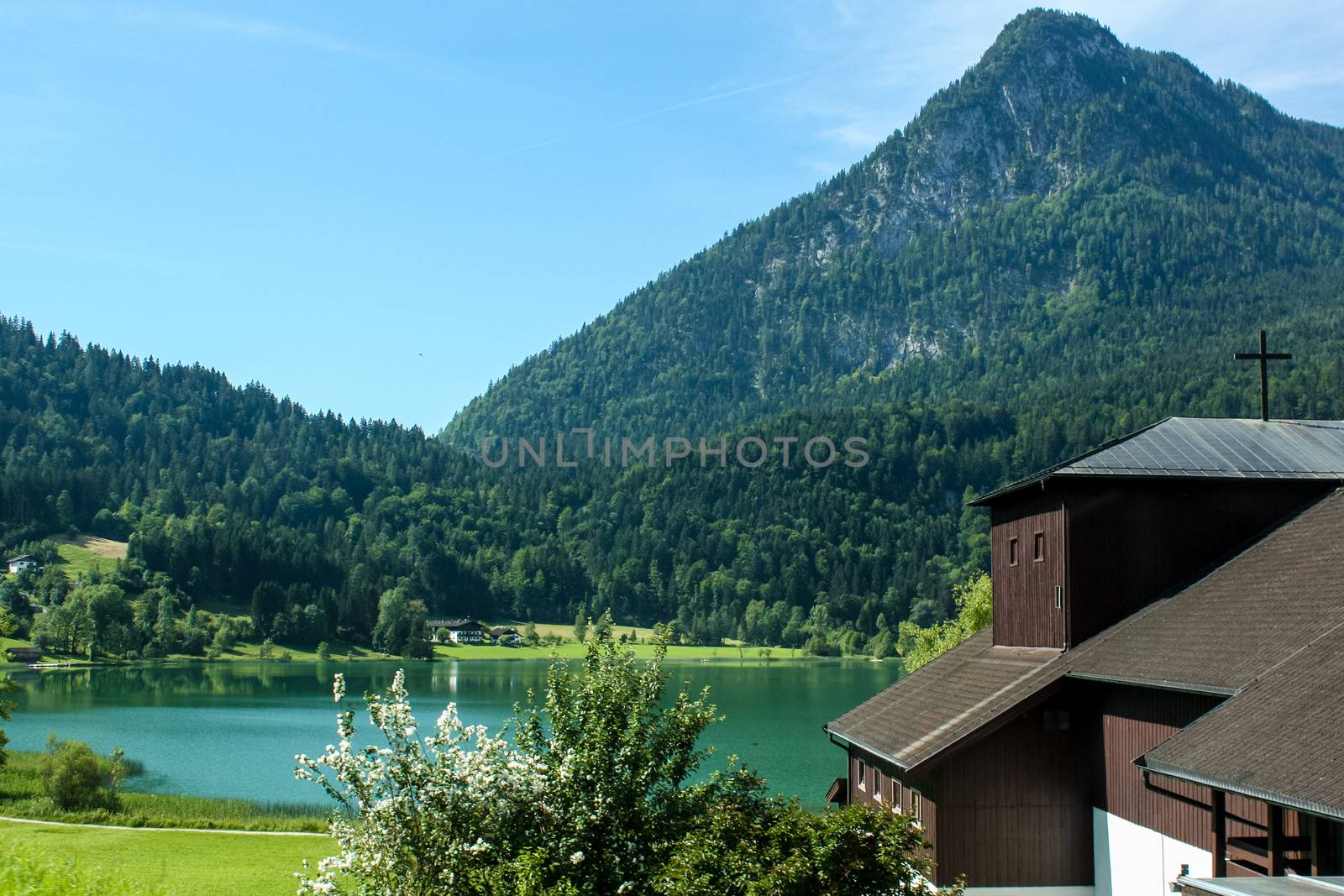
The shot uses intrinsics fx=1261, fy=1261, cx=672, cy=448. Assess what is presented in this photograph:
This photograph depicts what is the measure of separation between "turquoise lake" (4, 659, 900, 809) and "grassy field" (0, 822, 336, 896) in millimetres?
10261

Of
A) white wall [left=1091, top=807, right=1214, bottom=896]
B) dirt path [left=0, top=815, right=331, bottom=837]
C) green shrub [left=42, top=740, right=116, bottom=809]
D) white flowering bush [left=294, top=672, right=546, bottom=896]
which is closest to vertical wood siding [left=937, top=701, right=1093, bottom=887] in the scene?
white wall [left=1091, top=807, right=1214, bottom=896]

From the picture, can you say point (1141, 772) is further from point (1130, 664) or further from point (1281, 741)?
point (1281, 741)

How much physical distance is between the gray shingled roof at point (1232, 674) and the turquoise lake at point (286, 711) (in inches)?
214

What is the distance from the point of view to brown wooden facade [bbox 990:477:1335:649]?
22.5 m

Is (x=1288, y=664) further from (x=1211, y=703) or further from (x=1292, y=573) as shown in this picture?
(x=1292, y=573)

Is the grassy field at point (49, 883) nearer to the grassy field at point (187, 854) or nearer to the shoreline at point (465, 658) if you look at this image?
the grassy field at point (187, 854)

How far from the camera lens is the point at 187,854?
3077 cm

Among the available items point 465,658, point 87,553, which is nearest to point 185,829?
point 465,658

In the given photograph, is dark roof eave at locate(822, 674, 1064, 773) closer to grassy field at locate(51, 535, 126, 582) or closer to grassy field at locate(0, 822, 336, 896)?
grassy field at locate(0, 822, 336, 896)

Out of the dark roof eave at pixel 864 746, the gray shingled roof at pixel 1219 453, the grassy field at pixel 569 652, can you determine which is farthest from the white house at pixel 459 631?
the gray shingled roof at pixel 1219 453

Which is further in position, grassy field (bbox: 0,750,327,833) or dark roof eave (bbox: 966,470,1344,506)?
grassy field (bbox: 0,750,327,833)

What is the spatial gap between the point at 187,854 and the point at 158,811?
10.5 m

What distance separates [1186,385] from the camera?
19050 cm

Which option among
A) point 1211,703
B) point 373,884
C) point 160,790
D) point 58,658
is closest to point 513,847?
point 373,884
